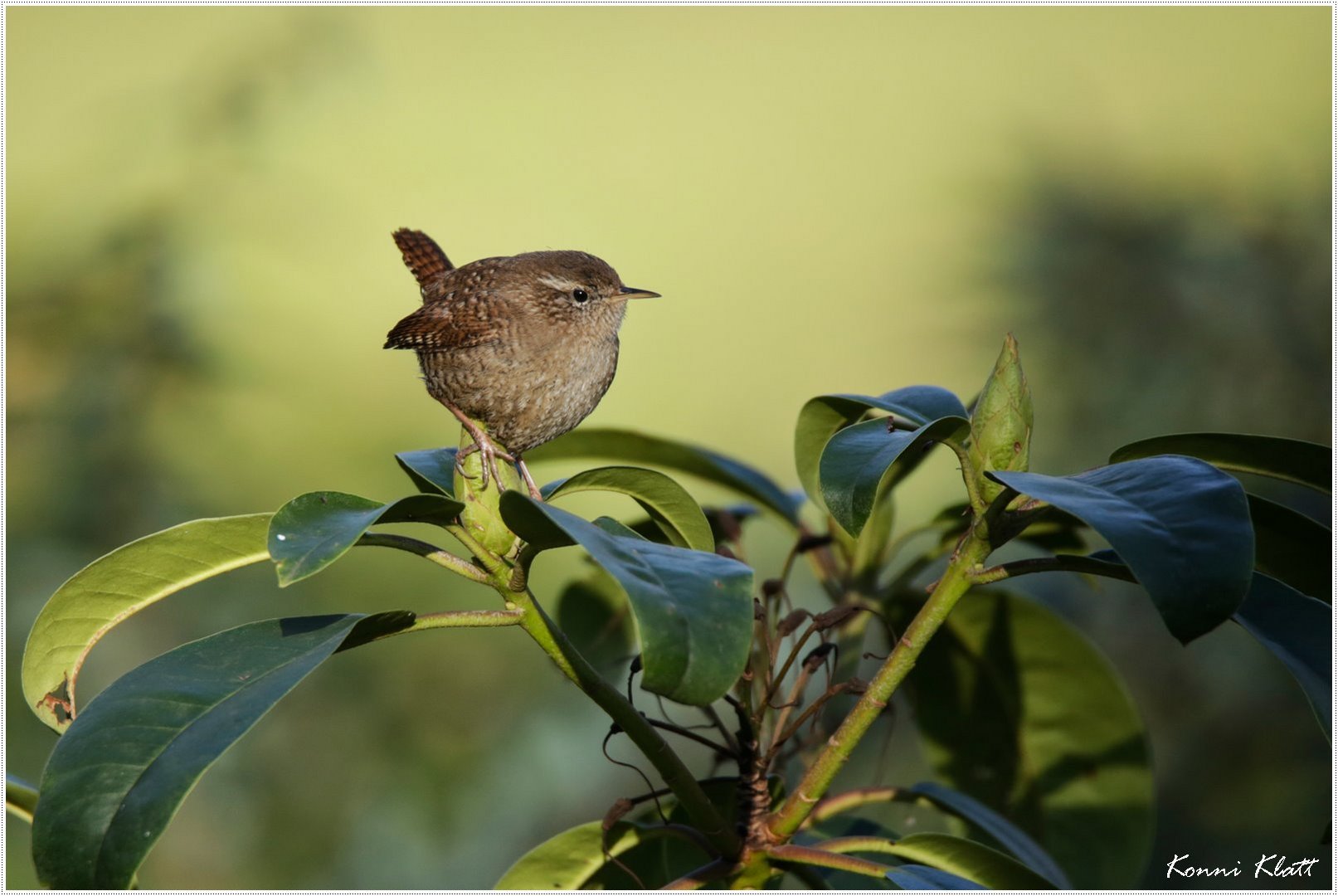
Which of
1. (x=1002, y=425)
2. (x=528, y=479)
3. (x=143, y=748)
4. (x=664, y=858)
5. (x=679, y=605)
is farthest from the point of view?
(x=528, y=479)

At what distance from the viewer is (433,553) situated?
4.25 feet

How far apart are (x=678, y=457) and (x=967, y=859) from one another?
840 millimetres

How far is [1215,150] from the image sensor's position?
3.52 m

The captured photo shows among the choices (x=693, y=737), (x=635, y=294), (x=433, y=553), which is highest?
(x=635, y=294)

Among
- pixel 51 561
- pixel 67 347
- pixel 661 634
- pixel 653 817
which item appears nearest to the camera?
pixel 661 634

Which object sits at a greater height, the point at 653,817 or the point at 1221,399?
the point at 1221,399

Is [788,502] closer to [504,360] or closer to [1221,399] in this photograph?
[504,360]

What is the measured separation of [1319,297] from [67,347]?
9.99 feet

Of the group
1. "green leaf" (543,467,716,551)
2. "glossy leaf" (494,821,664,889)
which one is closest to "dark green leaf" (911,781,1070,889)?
"glossy leaf" (494,821,664,889)

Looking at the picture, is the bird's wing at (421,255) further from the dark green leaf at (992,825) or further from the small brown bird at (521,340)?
the dark green leaf at (992,825)

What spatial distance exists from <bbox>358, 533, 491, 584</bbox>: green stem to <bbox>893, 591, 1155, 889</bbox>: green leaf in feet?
3.23

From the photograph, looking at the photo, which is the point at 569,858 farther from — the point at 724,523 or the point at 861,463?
the point at 861,463

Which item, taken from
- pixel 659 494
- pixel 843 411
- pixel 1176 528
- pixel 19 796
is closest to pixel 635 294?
pixel 843 411

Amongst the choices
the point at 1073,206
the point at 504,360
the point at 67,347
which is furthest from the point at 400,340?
the point at 1073,206
